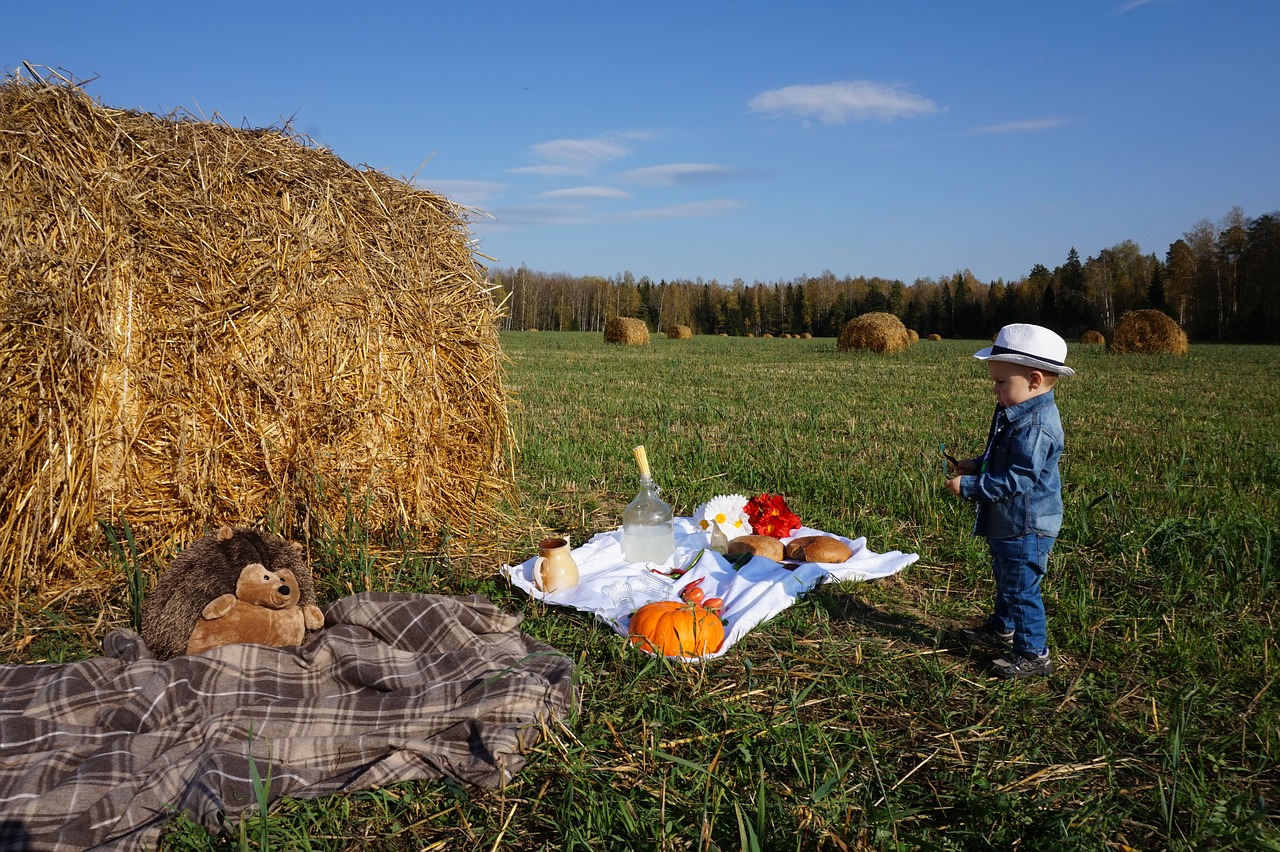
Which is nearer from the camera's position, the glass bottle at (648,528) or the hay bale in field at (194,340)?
the hay bale in field at (194,340)

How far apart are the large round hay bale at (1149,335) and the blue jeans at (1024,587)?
25789mm

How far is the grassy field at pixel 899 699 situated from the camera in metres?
2.37

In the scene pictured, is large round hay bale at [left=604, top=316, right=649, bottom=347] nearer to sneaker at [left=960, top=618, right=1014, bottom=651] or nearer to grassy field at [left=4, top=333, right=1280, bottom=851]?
grassy field at [left=4, top=333, right=1280, bottom=851]

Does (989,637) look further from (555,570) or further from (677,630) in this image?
(555,570)

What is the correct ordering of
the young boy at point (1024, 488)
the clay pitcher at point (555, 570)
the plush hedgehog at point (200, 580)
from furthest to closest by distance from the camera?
1. the clay pitcher at point (555, 570)
2. the young boy at point (1024, 488)
3. the plush hedgehog at point (200, 580)

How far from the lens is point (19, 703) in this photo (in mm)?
2842

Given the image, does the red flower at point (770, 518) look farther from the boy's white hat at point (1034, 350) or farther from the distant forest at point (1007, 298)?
the distant forest at point (1007, 298)

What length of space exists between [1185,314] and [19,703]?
70.4 m

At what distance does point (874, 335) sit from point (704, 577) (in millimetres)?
22777

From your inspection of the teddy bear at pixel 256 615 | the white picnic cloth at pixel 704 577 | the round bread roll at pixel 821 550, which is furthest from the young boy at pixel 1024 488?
the teddy bear at pixel 256 615

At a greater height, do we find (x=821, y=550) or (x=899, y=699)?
(x=821, y=550)

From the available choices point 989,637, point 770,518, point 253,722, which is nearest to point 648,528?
point 770,518

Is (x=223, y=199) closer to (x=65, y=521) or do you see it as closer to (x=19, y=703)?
(x=65, y=521)

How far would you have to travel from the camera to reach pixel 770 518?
4980mm
